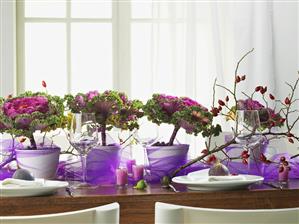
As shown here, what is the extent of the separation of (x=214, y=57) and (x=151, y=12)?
51 cm

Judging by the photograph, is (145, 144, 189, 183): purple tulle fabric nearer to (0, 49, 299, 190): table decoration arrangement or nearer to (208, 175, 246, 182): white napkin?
(0, 49, 299, 190): table decoration arrangement

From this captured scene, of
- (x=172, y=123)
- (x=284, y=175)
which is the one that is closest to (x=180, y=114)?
(x=172, y=123)

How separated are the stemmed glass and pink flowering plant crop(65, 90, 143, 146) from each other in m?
0.33

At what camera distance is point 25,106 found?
1.68m

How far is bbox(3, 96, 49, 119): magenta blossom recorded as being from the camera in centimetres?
166

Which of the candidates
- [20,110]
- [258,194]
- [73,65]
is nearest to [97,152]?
[20,110]

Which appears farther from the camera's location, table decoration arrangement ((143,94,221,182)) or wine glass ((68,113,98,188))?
table decoration arrangement ((143,94,221,182))

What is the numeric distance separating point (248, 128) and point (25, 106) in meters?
0.67

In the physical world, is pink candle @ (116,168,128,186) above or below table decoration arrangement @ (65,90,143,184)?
below

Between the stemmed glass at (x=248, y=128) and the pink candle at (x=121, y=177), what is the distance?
355mm

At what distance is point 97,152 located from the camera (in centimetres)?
175

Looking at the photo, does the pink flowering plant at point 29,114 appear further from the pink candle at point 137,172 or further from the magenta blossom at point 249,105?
the magenta blossom at point 249,105

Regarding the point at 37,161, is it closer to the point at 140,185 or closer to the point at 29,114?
the point at 29,114

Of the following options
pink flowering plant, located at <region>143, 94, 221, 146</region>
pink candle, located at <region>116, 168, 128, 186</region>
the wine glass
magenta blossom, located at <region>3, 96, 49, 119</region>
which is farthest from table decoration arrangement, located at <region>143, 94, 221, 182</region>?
magenta blossom, located at <region>3, 96, 49, 119</region>
